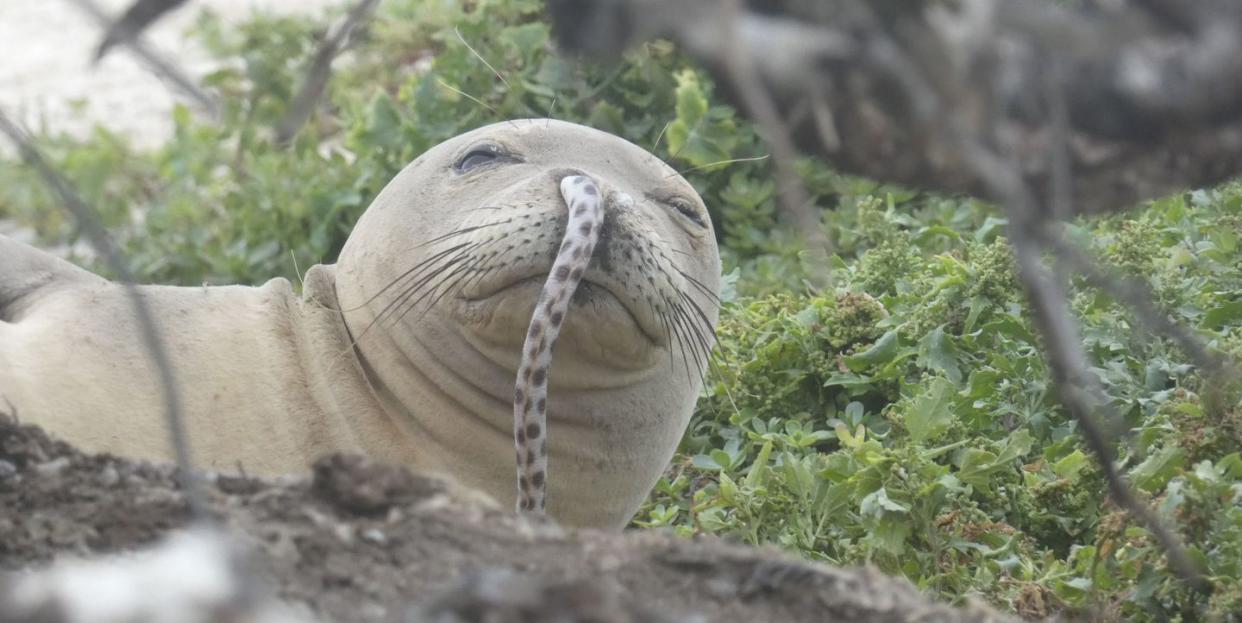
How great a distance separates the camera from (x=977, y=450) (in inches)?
177

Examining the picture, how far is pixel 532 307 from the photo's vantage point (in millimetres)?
4098

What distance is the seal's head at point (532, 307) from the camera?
4.15 meters

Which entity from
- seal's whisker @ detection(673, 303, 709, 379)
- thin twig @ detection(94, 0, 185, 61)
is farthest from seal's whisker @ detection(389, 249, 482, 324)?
thin twig @ detection(94, 0, 185, 61)

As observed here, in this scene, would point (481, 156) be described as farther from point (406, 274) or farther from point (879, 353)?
point (879, 353)

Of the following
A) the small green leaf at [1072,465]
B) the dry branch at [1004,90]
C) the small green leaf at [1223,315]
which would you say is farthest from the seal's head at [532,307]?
the dry branch at [1004,90]

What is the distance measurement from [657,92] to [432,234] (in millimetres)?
2789

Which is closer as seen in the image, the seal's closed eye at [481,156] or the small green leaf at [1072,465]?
the small green leaf at [1072,465]

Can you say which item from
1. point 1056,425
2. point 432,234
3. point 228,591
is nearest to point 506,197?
point 432,234

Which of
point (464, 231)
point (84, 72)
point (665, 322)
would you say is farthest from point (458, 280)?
point (84, 72)

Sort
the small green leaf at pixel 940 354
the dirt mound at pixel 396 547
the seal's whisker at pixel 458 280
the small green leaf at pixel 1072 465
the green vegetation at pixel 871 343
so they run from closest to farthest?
1. the dirt mound at pixel 396 547
2. the green vegetation at pixel 871 343
3. the seal's whisker at pixel 458 280
4. the small green leaf at pixel 1072 465
5. the small green leaf at pixel 940 354

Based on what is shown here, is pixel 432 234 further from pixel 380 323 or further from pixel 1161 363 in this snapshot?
pixel 1161 363

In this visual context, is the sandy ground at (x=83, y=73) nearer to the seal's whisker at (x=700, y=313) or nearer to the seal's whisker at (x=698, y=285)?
the seal's whisker at (x=698, y=285)

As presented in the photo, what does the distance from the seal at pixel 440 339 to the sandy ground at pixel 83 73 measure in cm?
487

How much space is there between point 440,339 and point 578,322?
51 cm
